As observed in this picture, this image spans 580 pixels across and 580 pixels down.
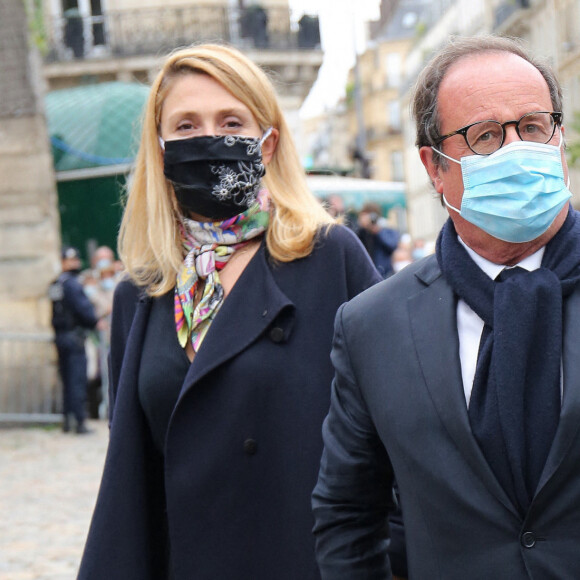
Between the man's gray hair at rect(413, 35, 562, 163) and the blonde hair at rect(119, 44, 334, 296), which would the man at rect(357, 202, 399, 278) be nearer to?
the blonde hair at rect(119, 44, 334, 296)

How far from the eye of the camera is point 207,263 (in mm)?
3715

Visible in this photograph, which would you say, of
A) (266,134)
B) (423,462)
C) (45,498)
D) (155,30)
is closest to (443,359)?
(423,462)

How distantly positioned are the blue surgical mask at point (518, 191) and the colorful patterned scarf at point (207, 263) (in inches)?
49.1

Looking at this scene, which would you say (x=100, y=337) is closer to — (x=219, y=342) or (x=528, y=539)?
(x=219, y=342)

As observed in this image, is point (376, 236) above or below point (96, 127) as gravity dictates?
below

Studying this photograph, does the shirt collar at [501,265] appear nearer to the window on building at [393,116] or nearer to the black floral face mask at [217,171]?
the black floral face mask at [217,171]

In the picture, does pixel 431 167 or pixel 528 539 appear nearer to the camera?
pixel 528 539

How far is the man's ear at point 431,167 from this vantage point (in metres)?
2.75

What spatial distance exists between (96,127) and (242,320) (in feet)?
48.7

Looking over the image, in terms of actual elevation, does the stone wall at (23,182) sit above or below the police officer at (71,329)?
above

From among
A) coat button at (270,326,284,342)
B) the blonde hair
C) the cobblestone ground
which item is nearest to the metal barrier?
the cobblestone ground

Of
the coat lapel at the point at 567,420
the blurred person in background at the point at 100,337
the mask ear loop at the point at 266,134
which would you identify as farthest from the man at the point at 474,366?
the blurred person in background at the point at 100,337

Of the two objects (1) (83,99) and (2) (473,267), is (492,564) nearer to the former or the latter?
(2) (473,267)

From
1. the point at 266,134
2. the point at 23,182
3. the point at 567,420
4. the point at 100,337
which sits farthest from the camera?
the point at 100,337
